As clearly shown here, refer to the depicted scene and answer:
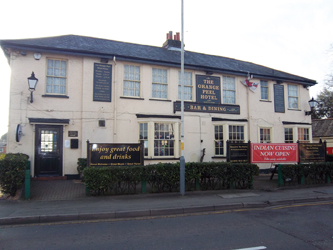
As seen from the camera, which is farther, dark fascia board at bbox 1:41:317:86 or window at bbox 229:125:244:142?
window at bbox 229:125:244:142

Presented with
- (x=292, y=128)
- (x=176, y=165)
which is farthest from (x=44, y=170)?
(x=292, y=128)

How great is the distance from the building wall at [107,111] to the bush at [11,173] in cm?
299

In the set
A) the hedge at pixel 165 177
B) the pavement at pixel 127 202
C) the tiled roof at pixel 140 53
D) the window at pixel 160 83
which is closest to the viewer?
the pavement at pixel 127 202

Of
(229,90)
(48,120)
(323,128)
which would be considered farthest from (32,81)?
(323,128)

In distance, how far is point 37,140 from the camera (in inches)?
451

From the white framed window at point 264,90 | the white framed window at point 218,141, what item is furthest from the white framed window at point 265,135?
the white framed window at point 218,141

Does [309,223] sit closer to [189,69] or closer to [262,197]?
[262,197]

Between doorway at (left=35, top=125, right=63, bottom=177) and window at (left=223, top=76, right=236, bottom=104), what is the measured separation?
368 inches

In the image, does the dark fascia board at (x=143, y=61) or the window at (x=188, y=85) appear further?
the window at (x=188, y=85)

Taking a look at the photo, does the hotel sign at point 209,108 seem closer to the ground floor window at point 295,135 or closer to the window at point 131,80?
the window at point 131,80

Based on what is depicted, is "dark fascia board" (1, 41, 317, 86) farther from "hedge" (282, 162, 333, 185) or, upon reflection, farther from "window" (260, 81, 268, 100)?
"hedge" (282, 162, 333, 185)

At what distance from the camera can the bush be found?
27.1 feet

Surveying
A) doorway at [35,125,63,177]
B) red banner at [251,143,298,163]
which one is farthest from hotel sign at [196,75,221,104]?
doorway at [35,125,63,177]

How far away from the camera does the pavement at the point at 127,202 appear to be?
6938 mm
